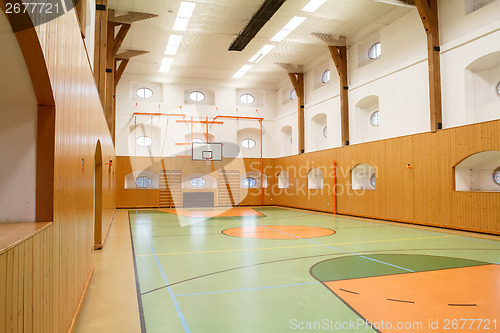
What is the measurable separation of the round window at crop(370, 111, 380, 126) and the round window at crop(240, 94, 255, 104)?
8.11 m

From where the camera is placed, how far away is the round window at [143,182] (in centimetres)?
1756

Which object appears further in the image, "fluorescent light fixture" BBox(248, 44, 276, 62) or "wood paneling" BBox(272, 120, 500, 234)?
"fluorescent light fixture" BBox(248, 44, 276, 62)

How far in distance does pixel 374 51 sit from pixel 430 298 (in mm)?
10776

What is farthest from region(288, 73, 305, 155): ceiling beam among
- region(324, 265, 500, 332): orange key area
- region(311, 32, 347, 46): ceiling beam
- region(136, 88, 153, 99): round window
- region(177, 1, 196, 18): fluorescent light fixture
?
region(324, 265, 500, 332): orange key area

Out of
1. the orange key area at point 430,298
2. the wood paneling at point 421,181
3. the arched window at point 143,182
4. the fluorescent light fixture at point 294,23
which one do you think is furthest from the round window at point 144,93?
the orange key area at point 430,298

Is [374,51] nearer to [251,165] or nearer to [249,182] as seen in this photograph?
[251,165]

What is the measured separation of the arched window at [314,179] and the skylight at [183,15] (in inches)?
314

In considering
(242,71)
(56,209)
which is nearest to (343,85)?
(242,71)

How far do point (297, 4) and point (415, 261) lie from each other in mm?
8264

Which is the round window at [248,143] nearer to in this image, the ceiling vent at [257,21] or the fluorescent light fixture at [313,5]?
the ceiling vent at [257,21]

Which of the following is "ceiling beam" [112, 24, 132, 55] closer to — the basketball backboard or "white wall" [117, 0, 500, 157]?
"white wall" [117, 0, 500, 157]

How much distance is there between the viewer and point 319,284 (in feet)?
13.3

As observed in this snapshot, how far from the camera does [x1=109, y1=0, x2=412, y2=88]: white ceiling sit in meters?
10.7

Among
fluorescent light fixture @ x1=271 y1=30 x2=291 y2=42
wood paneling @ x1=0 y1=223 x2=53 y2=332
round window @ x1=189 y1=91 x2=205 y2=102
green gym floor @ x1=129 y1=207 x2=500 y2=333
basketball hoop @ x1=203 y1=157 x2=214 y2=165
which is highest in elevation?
fluorescent light fixture @ x1=271 y1=30 x2=291 y2=42
